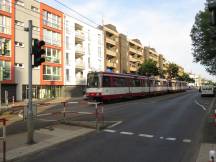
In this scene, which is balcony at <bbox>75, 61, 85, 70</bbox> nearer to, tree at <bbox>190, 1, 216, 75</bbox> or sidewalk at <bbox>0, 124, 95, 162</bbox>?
tree at <bbox>190, 1, 216, 75</bbox>

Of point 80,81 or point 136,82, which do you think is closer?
point 136,82

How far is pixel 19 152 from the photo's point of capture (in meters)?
8.66

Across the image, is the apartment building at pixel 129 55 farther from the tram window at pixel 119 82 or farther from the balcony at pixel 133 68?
the tram window at pixel 119 82

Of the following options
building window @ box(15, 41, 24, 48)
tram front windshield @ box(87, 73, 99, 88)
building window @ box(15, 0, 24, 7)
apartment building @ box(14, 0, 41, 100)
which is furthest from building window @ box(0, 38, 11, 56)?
tram front windshield @ box(87, 73, 99, 88)

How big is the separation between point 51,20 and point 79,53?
30.8 ft

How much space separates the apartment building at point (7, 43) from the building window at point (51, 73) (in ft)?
21.4

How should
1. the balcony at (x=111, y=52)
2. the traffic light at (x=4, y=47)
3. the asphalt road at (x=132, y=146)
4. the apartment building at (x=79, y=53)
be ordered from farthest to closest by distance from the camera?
the balcony at (x=111, y=52) < the apartment building at (x=79, y=53) < the traffic light at (x=4, y=47) < the asphalt road at (x=132, y=146)

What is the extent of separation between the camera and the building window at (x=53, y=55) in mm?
45653

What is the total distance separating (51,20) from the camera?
47.3 metres

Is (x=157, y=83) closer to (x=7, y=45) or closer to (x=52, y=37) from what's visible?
(x=52, y=37)

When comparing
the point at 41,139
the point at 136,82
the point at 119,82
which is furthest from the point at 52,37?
the point at 41,139

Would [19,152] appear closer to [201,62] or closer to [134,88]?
[134,88]

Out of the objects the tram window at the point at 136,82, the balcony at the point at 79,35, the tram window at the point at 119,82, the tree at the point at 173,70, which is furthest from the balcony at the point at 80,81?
the tree at the point at 173,70

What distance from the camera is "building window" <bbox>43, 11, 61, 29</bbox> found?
4572cm
